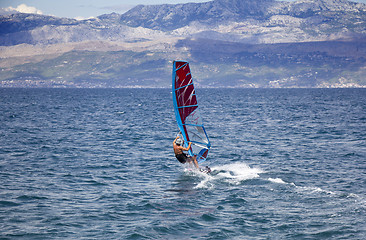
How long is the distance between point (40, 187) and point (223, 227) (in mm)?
12603

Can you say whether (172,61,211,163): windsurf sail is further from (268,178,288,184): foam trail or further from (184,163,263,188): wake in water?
(268,178,288,184): foam trail

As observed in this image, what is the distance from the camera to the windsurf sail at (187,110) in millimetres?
26719

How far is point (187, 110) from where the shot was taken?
2755 centimetres

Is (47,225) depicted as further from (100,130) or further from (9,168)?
(100,130)

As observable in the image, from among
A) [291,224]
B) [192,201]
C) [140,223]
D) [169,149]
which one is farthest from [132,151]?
[291,224]

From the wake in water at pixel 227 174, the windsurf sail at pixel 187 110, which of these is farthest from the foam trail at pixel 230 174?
the windsurf sail at pixel 187 110

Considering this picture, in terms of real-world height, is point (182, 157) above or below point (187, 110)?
below

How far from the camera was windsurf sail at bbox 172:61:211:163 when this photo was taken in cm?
2672

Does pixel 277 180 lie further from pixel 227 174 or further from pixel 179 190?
pixel 179 190

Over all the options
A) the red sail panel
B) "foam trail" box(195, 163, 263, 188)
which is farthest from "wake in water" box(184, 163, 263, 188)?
the red sail panel

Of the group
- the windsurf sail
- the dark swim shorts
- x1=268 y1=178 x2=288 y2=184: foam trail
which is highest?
the windsurf sail

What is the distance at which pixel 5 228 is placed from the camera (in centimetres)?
1830

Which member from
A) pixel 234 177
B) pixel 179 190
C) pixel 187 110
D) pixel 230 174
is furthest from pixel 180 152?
pixel 230 174

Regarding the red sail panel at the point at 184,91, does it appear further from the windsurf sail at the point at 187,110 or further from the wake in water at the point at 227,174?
the wake in water at the point at 227,174
